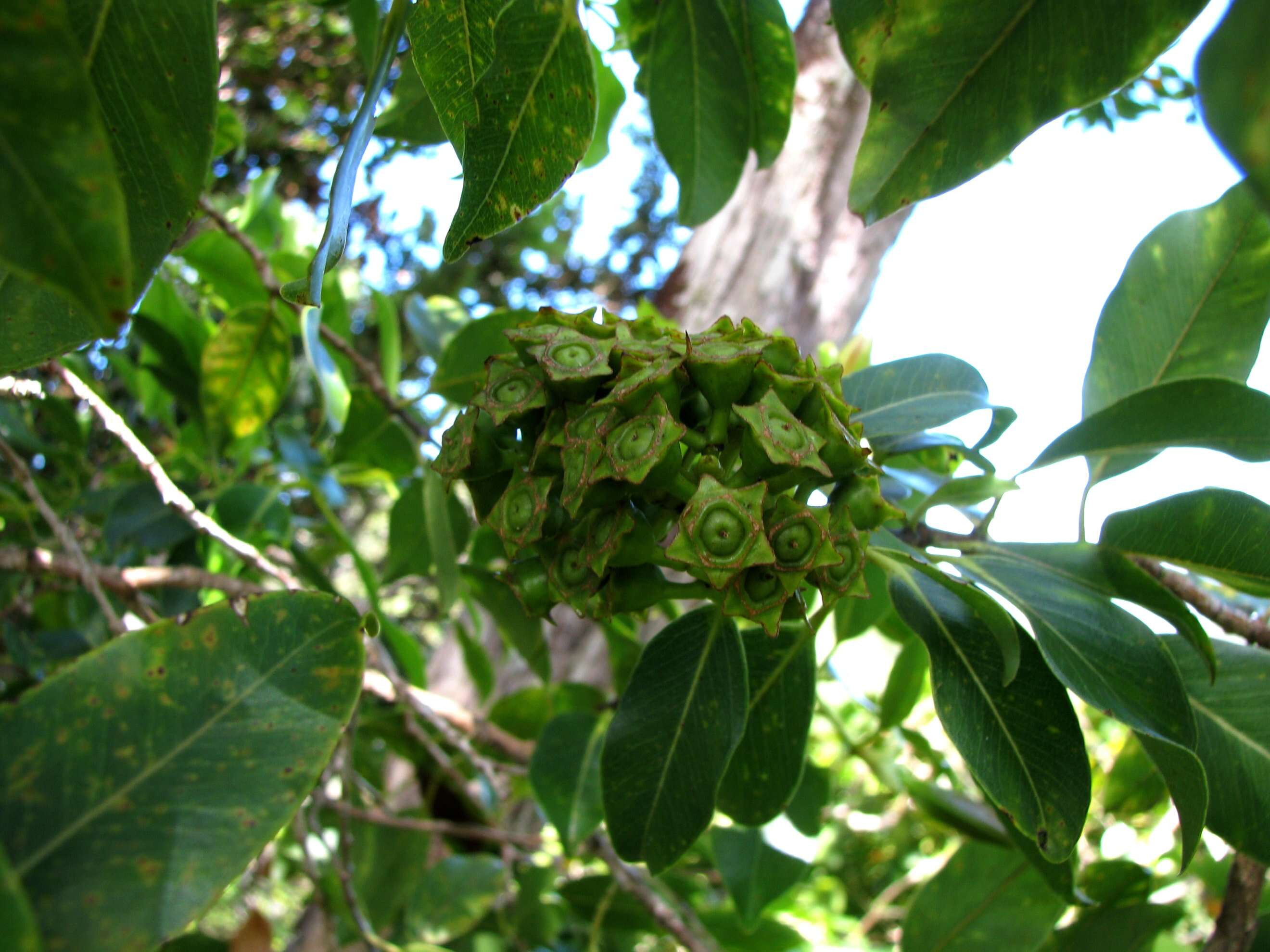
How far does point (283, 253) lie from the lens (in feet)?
5.90

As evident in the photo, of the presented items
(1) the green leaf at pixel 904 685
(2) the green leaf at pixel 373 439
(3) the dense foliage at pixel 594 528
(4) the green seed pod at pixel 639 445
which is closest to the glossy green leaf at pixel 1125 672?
A: (3) the dense foliage at pixel 594 528

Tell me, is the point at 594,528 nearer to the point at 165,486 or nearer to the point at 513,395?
the point at 513,395

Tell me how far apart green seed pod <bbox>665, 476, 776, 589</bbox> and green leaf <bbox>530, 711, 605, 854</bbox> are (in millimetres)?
654

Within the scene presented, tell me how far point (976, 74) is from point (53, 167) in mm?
731

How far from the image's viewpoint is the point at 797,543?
0.89 metres

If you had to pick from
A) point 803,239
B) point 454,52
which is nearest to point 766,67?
point 454,52

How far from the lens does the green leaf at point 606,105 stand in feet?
5.08

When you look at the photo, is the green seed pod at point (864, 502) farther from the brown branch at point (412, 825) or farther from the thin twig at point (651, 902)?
the brown branch at point (412, 825)

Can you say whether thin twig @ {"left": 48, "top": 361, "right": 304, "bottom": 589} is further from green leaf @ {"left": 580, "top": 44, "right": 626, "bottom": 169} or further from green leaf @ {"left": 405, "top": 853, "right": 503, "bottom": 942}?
green leaf @ {"left": 405, "top": 853, "right": 503, "bottom": 942}

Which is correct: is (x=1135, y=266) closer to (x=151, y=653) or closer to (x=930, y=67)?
(x=930, y=67)

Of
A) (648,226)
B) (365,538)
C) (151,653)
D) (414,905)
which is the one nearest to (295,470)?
(414,905)

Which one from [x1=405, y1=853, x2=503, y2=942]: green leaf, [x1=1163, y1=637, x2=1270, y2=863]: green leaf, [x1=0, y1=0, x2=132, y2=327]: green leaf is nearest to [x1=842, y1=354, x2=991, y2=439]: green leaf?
[x1=1163, y1=637, x2=1270, y2=863]: green leaf

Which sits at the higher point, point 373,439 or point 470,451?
point 373,439

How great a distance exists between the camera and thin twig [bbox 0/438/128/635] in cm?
120
